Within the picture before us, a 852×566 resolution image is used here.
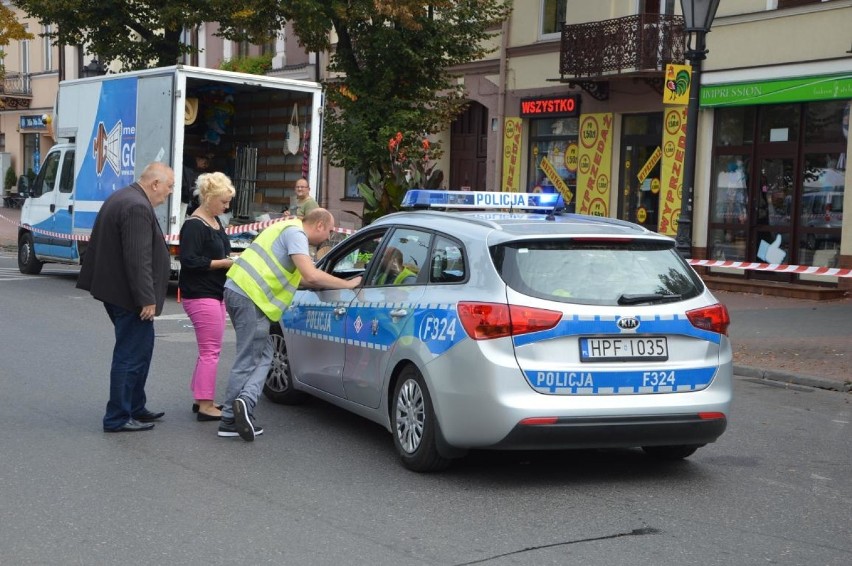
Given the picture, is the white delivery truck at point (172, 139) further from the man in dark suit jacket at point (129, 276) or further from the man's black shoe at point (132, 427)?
the man's black shoe at point (132, 427)

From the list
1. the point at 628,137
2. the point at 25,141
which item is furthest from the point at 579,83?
the point at 25,141

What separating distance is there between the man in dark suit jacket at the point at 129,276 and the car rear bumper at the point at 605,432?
2717 millimetres

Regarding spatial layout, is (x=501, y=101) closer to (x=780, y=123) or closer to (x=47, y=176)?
(x=780, y=123)

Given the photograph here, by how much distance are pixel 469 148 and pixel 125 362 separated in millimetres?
21161

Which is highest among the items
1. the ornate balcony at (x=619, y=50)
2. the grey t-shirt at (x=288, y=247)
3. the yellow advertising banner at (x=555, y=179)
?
the ornate balcony at (x=619, y=50)

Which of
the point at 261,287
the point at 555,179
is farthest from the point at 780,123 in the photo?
the point at 261,287

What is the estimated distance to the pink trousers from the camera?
8141 mm

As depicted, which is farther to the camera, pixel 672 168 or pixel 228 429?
pixel 672 168

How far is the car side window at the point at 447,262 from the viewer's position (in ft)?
22.2

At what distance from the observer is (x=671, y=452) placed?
7.27m

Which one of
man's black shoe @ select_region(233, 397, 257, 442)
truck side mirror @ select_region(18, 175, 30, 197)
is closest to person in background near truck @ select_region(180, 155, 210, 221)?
Answer: truck side mirror @ select_region(18, 175, 30, 197)

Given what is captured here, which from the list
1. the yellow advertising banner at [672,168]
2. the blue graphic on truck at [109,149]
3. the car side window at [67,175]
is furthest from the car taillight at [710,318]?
the yellow advertising banner at [672,168]

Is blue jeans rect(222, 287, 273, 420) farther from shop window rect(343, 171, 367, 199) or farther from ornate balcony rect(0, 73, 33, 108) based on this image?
ornate balcony rect(0, 73, 33, 108)

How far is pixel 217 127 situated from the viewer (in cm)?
1833
